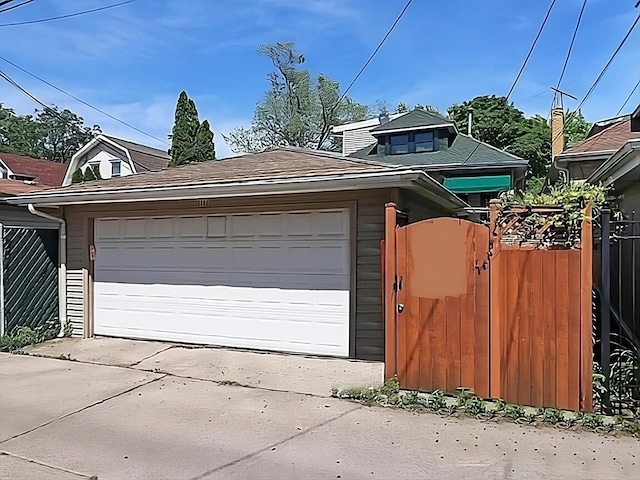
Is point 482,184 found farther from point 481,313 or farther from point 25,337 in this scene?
point 25,337

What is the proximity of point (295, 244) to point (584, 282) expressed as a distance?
13.3 feet

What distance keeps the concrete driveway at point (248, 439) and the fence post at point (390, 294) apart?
60 cm

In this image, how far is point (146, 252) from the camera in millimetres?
9281

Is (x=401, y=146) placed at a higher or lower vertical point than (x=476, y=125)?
lower

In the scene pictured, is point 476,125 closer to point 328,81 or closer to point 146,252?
point 328,81

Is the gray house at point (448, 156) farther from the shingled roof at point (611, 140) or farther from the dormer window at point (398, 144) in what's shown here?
the shingled roof at point (611, 140)

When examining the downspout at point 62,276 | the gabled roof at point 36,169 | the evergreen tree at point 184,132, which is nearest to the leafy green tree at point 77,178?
the gabled roof at point 36,169

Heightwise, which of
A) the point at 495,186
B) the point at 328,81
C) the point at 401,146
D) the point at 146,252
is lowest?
the point at 146,252

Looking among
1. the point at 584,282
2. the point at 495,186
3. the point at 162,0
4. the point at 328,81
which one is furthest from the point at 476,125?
the point at 584,282

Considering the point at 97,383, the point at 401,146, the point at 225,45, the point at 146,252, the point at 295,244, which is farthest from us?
the point at 401,146

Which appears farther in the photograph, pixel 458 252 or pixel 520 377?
pixel 458 252

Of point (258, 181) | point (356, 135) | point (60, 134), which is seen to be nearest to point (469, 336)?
point (258, 181)

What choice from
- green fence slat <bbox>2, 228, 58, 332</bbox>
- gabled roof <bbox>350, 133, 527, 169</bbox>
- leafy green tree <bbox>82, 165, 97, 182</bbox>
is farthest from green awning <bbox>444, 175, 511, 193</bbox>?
leafy green tree <bbox>82, 165, 97, 182</bbox>

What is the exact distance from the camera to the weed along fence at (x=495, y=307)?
511 centimetres
